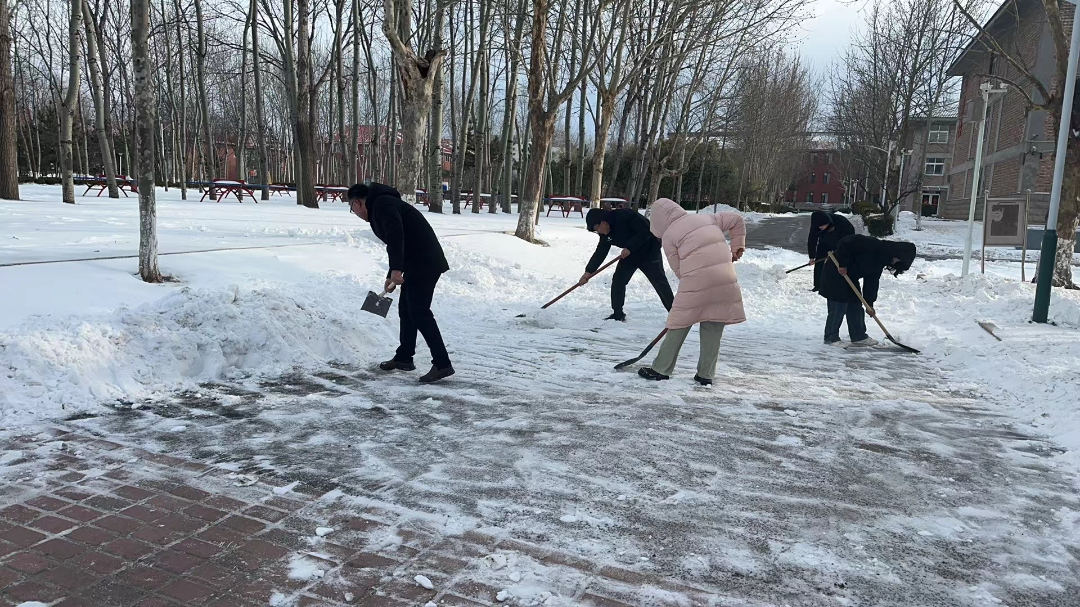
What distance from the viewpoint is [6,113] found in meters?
15.3

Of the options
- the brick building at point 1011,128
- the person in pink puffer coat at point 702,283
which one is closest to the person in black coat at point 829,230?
the person in pink puffer coat at point 702,283

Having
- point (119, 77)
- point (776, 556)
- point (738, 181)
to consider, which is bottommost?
point (776, 556)

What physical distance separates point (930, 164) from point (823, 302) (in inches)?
2249

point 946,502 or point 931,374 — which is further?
point 931,374

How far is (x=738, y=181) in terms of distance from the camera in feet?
168

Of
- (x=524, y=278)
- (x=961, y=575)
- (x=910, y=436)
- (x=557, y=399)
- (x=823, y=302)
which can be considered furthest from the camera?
(x=524, y=278)

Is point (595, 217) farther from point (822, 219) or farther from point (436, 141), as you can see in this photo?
point (436, 141)

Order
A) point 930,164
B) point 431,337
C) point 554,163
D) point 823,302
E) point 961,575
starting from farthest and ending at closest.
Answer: point 930,164
point 554,163
point 823,302
point 431,337
point 961,575

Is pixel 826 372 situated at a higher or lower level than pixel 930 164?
lower

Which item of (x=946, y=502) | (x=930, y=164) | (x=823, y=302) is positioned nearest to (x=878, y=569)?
(x=946, y=502)

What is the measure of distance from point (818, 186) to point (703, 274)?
324 ft

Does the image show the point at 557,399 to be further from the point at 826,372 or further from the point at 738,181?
the point at 738,181

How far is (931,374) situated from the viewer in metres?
6.47

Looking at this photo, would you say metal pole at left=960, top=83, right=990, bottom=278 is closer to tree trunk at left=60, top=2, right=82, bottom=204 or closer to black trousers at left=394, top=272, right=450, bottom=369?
black trousers at left=394, top=272, right=450, bottom=369
